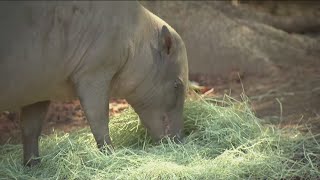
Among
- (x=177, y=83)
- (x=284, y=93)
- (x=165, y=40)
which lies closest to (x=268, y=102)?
(x=284, y=93)

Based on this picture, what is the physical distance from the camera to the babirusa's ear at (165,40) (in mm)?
4613

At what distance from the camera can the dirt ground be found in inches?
218

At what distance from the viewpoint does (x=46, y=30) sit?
3.96 m

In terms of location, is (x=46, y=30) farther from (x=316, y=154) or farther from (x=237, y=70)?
(x=237, y=70)

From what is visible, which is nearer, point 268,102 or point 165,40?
point 165,40

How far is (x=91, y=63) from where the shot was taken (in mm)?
4199

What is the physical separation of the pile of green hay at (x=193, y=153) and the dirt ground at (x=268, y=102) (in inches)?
19.6

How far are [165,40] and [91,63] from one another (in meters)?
0.70

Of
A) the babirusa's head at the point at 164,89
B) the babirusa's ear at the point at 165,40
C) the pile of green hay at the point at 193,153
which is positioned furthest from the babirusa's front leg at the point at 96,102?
the babirusa's ear at the point at 165,40

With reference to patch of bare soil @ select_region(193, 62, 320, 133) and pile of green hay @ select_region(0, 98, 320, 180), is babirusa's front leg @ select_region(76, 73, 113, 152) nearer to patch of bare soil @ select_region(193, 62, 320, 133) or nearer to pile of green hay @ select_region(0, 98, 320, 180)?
pile of green hay @ select_region(0, 98, 320, 180)

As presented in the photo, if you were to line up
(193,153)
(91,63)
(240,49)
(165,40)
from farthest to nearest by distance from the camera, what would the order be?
(240,49), (165,40), (193,153), (91,63)

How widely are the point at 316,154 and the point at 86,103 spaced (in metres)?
1.66

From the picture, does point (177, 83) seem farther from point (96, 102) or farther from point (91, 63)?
point (91, 63)

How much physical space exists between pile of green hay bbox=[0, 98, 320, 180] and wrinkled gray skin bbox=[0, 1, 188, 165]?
191 millimetres
